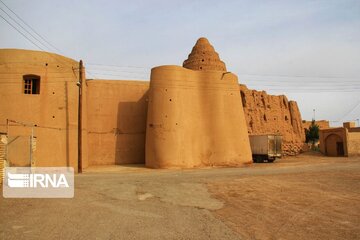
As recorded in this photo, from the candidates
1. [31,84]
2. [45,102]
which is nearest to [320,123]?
[45,102]

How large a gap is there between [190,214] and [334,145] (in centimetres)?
3612

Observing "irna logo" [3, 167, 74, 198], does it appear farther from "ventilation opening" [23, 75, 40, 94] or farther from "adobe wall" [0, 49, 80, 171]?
"ventilation opening" [23, 75, 40, 94]

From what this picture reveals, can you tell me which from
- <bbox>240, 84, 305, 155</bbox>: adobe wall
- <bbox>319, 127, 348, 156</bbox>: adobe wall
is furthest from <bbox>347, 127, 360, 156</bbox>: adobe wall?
<bbox>240, 84, 305, 155</bbox>: adobe wall

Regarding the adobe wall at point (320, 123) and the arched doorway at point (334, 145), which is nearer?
the arched doorway at point (334, 145)

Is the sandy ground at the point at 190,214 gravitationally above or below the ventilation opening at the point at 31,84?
below

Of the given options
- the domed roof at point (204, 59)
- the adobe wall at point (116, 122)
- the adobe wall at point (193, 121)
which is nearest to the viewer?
the adobe wall at point (193, 121)

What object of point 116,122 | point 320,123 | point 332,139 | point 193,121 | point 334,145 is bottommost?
point 334,145

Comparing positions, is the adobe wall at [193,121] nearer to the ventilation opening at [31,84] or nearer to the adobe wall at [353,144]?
the ventilation opening at [31,84]

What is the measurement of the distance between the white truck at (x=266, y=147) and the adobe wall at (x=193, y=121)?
114 inches

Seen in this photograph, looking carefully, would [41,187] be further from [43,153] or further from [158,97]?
[158,97]

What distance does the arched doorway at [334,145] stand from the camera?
38.6 metres

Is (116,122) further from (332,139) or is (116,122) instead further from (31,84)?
(332,139)

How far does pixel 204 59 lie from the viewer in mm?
35938

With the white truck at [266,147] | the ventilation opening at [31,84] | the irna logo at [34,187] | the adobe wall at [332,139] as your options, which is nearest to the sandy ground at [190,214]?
the irna logo at [34,187]
